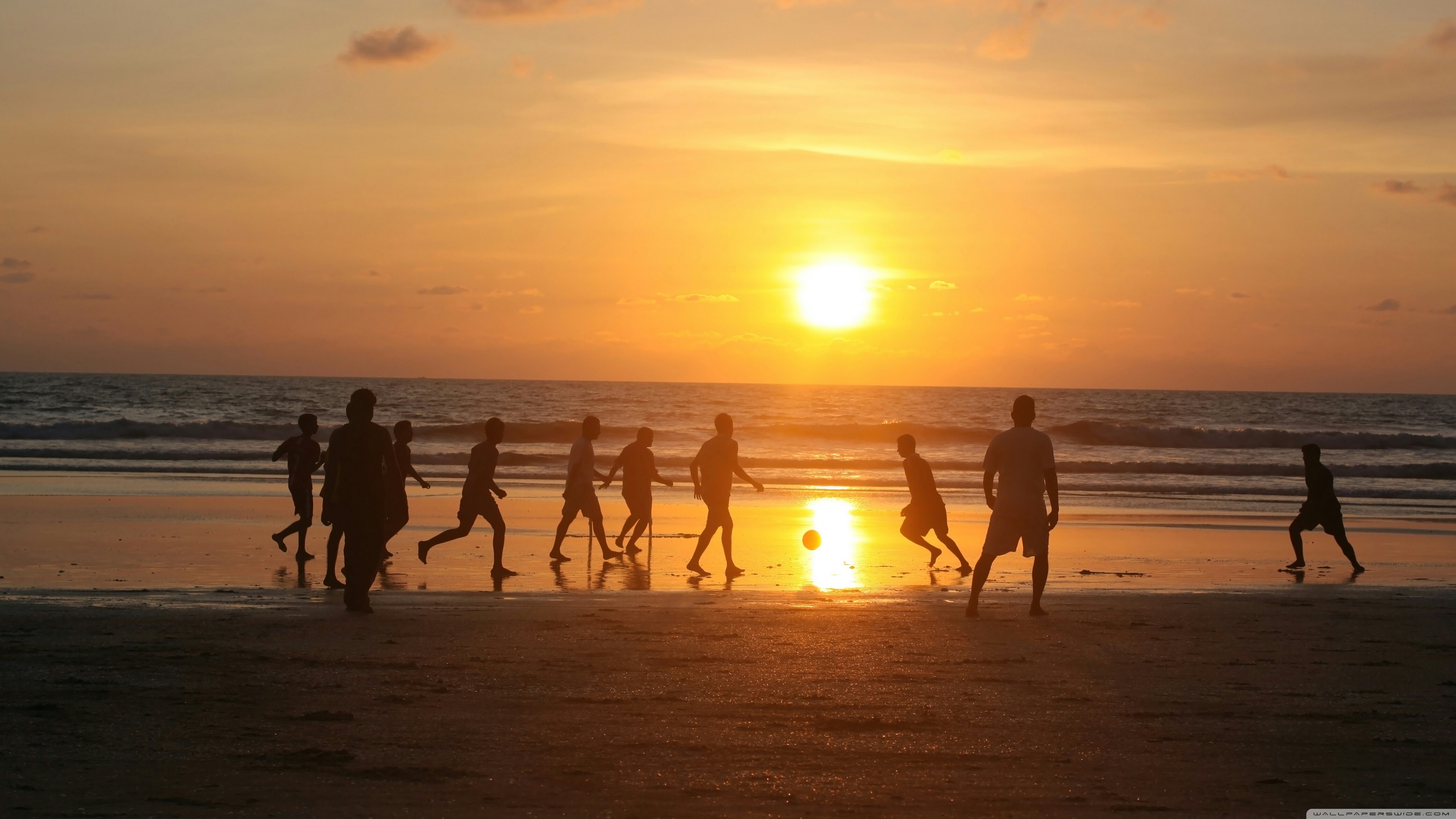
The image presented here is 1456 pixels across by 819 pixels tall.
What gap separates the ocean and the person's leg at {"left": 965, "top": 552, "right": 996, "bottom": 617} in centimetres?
1487

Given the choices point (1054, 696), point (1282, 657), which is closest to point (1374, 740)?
point (1054, 696)

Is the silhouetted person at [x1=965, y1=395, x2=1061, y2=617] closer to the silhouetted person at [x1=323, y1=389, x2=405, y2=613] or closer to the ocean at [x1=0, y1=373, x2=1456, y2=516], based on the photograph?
the silhouetted person at [x1=323, y1=389, x2=405, y2=613]

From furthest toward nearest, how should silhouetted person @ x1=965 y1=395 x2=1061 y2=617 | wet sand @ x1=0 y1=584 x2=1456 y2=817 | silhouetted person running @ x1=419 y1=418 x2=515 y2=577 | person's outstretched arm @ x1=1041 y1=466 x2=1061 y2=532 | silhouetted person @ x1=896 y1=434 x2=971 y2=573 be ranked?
silhouetted person @ x1=896 y1=434 x2=971 y2=573
silhouetted person running @ x1=419 y1=418 x2=515 y2=577
silhouetted person @ x1=965 y1=395 x2=1061 y2=617
person's outstretched arm @ x1=1041 y1=466 x2=1061 y2=532
wet sand @ x1=0 y1=584 x2=1456 y2=817

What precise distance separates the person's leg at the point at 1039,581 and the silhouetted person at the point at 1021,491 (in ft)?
0.04

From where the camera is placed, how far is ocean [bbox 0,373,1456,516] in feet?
97.7

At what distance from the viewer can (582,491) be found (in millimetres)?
13328

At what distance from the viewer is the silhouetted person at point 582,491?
13320mm

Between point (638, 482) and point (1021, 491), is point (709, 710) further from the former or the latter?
point (638, 482)

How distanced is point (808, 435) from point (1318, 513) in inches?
1670

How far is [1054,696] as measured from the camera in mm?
6699

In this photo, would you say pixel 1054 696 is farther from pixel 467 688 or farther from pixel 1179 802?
pixel 467 688

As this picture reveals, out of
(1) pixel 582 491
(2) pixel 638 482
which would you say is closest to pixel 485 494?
(1) pixel 582 491

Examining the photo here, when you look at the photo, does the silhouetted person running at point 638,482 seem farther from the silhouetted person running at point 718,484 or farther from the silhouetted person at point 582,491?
the silhouetted person running at point 718,484

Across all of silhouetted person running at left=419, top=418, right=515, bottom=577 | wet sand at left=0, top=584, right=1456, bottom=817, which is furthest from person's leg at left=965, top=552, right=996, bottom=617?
silhouetted person running at left=419, top=418, right=515, bottom=577
